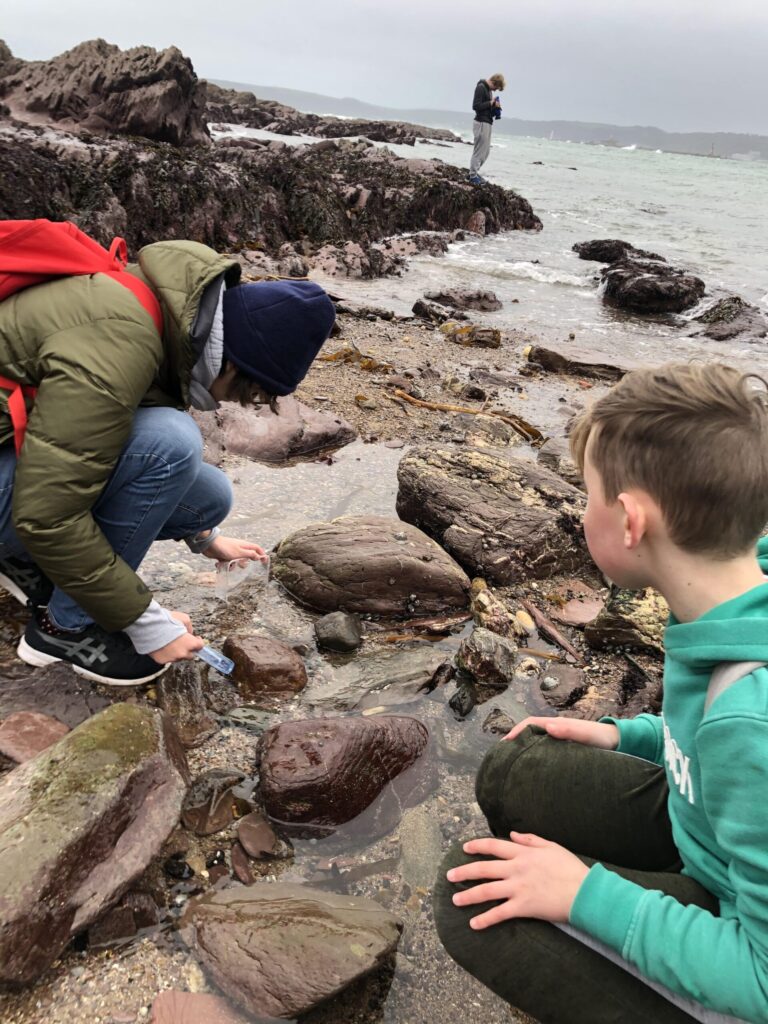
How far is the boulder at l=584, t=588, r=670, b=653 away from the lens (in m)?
2.97

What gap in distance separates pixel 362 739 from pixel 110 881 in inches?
31.5

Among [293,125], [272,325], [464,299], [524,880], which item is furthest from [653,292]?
[293,125]

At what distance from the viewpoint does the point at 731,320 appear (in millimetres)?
11898

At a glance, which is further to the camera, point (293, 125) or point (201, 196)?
point (293, 125)

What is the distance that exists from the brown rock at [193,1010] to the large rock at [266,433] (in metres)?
3.14

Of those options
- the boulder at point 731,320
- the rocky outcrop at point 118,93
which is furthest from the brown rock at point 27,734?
the rocky outcrop at point 118,93

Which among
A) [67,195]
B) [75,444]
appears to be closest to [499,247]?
[67,195]

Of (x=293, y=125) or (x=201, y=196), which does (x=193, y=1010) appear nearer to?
(x=201, y=196)

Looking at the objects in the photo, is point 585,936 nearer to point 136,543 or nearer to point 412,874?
point 412,874

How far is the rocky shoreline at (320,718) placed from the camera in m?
1.59

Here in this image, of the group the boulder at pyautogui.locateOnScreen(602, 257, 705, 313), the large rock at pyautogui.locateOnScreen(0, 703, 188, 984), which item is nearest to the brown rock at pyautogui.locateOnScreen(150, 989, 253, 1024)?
the large rock at pyautogui.locateOnScreen(0, 703, 188, 984)

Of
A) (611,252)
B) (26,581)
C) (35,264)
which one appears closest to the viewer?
(35,264)

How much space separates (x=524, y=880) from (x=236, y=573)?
6.70 ft

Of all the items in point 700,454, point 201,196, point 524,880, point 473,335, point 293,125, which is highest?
point 293,125
